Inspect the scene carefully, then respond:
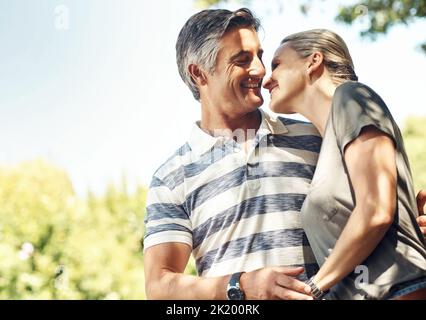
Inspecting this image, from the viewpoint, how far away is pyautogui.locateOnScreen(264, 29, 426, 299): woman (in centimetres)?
180

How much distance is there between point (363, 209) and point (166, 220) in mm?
631

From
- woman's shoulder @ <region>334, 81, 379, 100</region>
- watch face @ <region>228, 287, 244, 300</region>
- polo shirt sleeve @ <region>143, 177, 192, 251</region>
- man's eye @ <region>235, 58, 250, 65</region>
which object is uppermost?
man's eye @ <region>235, 58, 250, 65</region>

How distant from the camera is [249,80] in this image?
7.27ft

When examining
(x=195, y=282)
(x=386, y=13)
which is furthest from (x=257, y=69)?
(x=386, y=13)

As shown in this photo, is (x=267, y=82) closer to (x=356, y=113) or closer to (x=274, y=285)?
(x=356, y=113)

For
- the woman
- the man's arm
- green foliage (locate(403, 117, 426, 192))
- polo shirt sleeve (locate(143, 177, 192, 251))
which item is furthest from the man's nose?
green foliage (locate(403, 117, 426, 192))

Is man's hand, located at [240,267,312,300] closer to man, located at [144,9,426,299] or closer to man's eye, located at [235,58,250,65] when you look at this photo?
man, located at [144,9,426,299]

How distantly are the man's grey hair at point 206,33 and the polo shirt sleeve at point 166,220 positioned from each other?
0.40 metres

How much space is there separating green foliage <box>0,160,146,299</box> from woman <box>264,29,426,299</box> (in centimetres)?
195

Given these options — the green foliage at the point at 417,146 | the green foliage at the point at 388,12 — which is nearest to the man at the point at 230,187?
the green foliage at the point at 388,12

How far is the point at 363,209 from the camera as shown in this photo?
5.91ft

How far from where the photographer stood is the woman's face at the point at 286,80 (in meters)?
2.11

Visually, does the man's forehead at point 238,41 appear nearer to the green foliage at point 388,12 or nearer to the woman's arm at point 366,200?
the woman's arm at point 366,200
